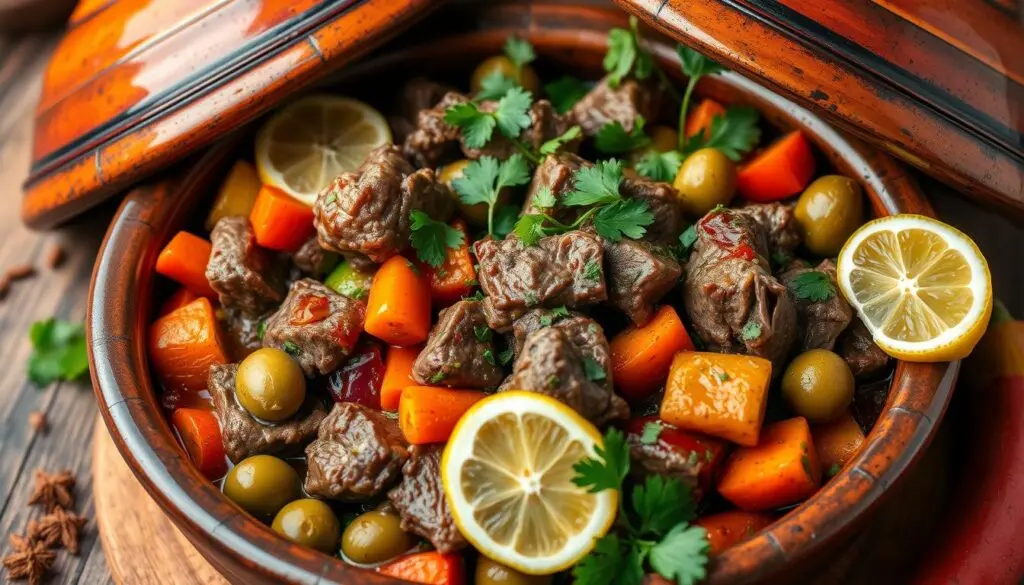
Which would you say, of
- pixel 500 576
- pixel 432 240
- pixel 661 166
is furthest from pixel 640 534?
pixel 661 166

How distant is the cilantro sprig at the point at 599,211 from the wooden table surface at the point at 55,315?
1.61 metres

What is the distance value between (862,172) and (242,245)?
2.44 metres

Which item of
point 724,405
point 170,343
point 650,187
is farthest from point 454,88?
point 724,405

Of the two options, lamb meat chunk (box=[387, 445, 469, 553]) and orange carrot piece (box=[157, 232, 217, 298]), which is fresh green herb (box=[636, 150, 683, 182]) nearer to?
lamb meat chunk (box=[387, 445, 469, 553])

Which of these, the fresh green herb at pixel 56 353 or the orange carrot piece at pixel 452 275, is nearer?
the orange carrot piece at pixel 452 275

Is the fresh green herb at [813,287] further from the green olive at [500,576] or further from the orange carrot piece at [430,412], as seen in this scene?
the green olive at [500,576]

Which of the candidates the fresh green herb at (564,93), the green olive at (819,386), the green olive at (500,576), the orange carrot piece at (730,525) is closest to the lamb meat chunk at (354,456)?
the green olive at (500,576)

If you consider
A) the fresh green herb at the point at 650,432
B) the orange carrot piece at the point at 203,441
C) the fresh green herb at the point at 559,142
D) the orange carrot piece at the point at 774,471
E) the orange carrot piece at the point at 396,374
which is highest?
the fresh green herb at the point at 559,142

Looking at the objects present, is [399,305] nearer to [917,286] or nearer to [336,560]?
Answer: [336,560]

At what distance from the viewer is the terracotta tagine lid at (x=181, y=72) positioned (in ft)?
12.0

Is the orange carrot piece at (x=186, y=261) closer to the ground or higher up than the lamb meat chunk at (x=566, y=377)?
closer to the ground

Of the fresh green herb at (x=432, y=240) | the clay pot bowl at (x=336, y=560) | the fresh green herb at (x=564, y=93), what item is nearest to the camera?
the clay pot bowl at (x=336, y=560)

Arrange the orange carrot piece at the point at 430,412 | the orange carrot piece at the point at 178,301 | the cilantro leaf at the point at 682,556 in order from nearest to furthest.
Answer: the cilantro leaf at the point at 682,556, the orange carrot piece at the point at 430,412, the orange carrot piece at the point at 178,301

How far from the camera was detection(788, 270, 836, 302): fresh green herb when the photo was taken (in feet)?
11.6
